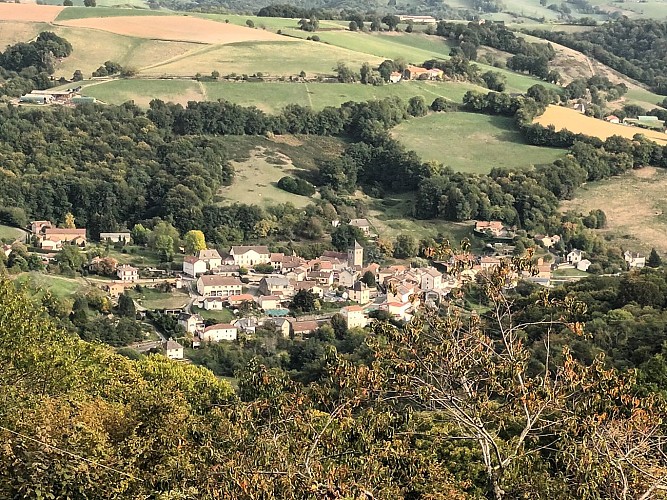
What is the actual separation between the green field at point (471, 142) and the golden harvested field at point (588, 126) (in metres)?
2.94

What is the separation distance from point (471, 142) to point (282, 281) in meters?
27.6

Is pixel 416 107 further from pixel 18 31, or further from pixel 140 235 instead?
pixel 18 31

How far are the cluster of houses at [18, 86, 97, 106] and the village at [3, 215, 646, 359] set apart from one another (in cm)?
1599

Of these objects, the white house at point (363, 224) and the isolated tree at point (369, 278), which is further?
the white house at point (363, 224)

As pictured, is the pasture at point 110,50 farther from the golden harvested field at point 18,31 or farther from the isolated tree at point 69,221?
the isolated tree at point 69,221

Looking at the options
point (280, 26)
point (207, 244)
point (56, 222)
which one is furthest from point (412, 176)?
point (280, 26)

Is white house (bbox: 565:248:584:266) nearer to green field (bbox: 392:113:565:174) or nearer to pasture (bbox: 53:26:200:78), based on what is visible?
green field (bbox: 392:113:565:174)

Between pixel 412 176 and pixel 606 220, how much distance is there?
13437 millimetres

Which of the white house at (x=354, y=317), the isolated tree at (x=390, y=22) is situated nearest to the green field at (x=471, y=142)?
the white house at (x=354, y=317)

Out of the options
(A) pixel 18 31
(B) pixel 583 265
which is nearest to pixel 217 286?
(B) pixel 583 265

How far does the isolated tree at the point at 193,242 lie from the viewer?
52750mm

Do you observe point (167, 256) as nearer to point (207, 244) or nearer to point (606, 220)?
point (207, 244)

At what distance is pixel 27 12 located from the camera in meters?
87.2

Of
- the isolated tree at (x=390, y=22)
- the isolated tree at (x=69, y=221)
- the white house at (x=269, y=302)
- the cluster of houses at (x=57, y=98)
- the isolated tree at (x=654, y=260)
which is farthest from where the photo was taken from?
the isolated tree at (x=390, y=22)
